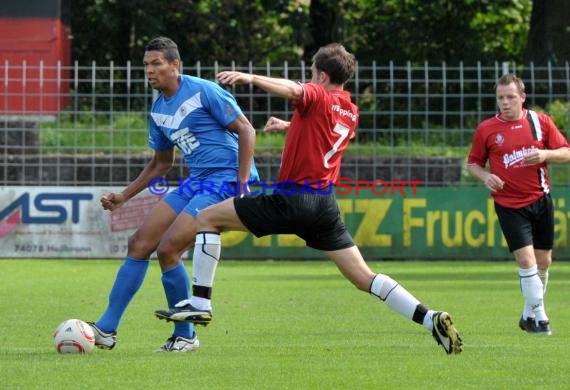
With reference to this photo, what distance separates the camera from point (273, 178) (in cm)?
2356

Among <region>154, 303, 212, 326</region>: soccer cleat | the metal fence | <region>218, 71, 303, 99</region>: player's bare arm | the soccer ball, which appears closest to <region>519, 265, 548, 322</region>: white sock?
<region>154, 303, 212, 326</region>: soccer cleat

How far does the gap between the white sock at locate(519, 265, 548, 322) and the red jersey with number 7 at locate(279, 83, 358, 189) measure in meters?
2.85

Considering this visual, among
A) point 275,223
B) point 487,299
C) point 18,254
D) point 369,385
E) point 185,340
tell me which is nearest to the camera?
point 369,385

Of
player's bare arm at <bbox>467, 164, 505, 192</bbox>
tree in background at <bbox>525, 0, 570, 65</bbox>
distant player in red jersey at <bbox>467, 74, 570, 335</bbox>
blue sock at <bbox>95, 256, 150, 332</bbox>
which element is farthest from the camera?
tree in background at <bbox>525, 0, 570, 65</bbox>

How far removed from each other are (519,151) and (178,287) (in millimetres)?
3313

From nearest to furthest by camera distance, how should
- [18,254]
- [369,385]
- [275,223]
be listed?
[369,385], [275,223], [18,254]

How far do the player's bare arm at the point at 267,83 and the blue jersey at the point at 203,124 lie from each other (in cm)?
107

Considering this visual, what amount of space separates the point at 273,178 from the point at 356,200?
1.55 m

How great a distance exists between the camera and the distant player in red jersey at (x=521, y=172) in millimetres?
11578

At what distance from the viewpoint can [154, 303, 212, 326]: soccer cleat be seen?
8.95 m

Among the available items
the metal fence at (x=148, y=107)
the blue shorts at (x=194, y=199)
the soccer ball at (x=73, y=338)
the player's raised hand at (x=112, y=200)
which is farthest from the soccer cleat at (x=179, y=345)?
the metal fence at (x=148, y=107)

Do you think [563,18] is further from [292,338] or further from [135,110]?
[292,338]

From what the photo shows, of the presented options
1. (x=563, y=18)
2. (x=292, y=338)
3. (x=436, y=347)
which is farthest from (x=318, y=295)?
(x=563, y=18)

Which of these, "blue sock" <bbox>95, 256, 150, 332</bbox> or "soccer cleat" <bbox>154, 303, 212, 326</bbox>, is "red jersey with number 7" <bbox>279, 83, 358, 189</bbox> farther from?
"blue sock" <bbox>95, 256, 150, 332</bbox>
